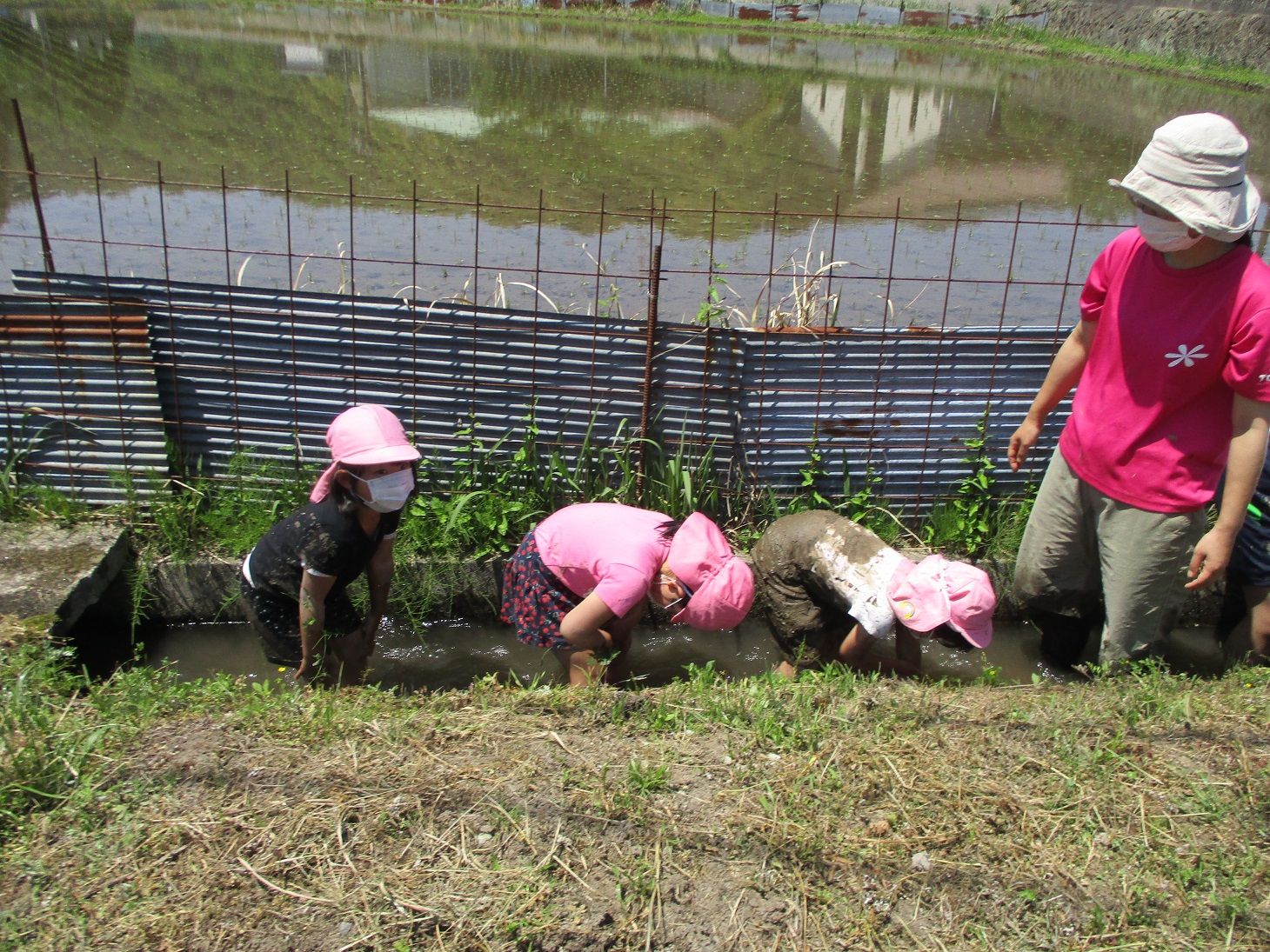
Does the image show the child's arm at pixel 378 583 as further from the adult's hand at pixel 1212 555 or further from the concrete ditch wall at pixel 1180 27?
the concrete ditch wall at pixel 1180 27

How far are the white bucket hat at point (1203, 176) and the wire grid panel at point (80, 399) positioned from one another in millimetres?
3836

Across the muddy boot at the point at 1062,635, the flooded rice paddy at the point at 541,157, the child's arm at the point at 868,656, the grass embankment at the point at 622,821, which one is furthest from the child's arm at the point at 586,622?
the muddy boot at the point at 1062,635

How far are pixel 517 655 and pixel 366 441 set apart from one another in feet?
4.59

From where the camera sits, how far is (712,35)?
25.6 m

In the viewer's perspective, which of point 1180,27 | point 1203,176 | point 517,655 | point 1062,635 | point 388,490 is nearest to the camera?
point 1203,176

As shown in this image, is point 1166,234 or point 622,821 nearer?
point 622,821

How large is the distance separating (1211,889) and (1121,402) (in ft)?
4.89

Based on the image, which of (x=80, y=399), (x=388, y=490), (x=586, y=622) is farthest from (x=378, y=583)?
(x=80, y=399)

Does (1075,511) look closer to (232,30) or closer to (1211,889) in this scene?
(1211,889)

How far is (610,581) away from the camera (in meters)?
3.40

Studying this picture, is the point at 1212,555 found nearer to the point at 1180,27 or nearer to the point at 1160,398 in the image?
the point at 1160,398

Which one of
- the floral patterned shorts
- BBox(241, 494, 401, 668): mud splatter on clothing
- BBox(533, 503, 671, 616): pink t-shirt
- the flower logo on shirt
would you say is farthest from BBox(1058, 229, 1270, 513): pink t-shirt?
BBox(241, 494, 401, 668): mud splatter on clothing

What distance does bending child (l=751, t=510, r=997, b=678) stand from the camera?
3506mm

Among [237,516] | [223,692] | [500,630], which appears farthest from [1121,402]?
[237,516]
